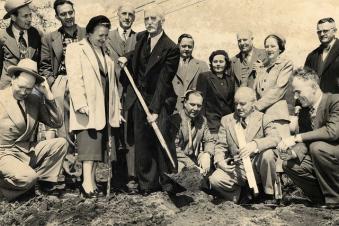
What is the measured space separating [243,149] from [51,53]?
262 centimetres

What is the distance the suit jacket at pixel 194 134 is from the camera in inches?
284

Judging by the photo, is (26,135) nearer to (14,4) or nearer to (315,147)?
(14,4)

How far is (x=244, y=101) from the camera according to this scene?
6.64 meters

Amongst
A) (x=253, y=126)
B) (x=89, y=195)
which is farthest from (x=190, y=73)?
(x=89, y=195)

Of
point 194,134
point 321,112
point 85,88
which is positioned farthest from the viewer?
point 194,134

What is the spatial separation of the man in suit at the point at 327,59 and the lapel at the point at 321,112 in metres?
1.37

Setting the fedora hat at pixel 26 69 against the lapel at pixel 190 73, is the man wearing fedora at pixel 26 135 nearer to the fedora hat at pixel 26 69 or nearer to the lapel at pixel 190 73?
the fedora hat at pixel 26 69

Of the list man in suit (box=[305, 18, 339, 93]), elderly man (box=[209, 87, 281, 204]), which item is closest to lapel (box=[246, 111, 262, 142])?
elderly man (box=[209, 87, 281, 204])

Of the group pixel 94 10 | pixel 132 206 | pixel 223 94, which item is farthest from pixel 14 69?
pixel 94 10

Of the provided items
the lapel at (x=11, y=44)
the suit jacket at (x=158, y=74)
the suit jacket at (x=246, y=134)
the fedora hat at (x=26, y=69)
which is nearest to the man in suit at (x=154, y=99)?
the suit jacket at (x=158, y=74)

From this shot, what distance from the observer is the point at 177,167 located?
7000mm

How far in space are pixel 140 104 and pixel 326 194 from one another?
7.32ft

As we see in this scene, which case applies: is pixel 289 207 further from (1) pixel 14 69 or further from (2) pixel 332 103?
(1) pixel 14 69

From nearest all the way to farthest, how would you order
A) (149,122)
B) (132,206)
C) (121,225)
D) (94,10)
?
(121,225) < (132,206) < (149,122) < (94,10)
